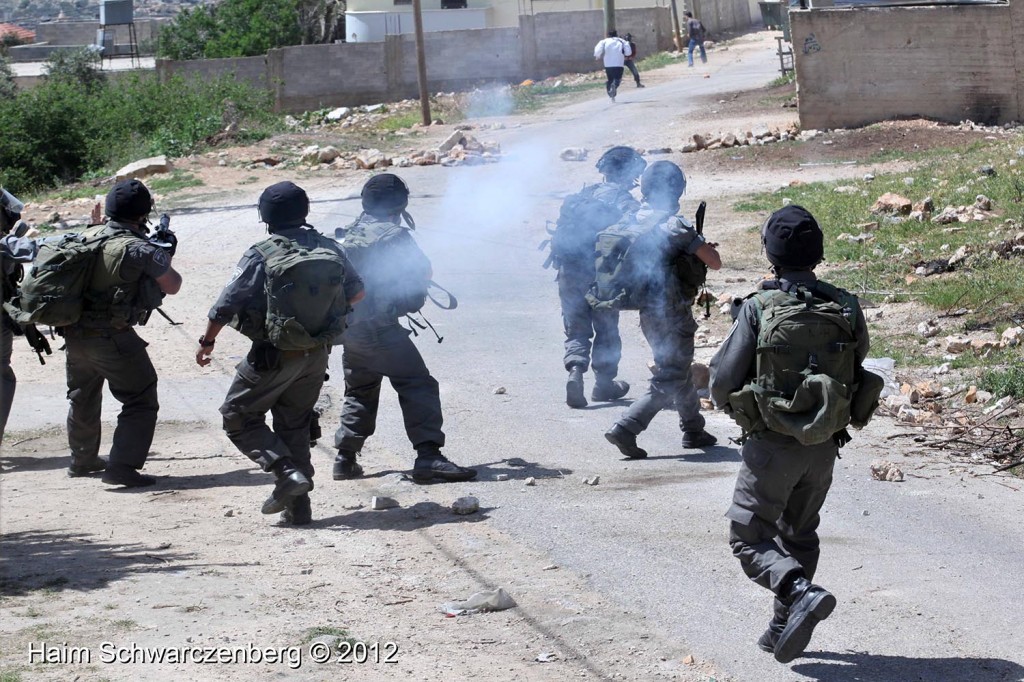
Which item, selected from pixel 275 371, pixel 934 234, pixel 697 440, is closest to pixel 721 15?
pixel 934 234

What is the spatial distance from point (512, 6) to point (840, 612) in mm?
47637

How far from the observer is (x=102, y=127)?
26219mm

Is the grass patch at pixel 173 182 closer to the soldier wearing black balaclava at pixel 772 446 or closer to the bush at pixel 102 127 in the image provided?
the bush at pixel 102 127

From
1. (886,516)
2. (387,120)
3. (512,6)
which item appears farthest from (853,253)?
(512,6)

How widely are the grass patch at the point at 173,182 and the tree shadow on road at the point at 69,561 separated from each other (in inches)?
550

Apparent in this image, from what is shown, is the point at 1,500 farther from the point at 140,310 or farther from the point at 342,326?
the point at 342,326

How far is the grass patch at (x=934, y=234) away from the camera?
947 cm

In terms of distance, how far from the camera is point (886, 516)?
18.7ft

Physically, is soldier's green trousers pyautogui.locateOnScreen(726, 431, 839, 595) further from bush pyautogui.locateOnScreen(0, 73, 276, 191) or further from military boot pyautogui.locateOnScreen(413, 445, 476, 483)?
bush pyautogui.locateOnScreen(0, 73, 276, 191)

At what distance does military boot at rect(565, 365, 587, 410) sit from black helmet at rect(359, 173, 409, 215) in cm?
214

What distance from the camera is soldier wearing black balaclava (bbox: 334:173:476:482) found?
20.8ft

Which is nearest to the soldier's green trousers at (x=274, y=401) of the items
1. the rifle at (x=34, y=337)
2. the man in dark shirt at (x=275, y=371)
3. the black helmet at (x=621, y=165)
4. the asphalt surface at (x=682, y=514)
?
the man in dark shirt at (x=275, y=371)

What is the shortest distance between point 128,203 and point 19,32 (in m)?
71.2

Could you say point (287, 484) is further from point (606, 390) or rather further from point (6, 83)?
Answer: point (6, 83)
